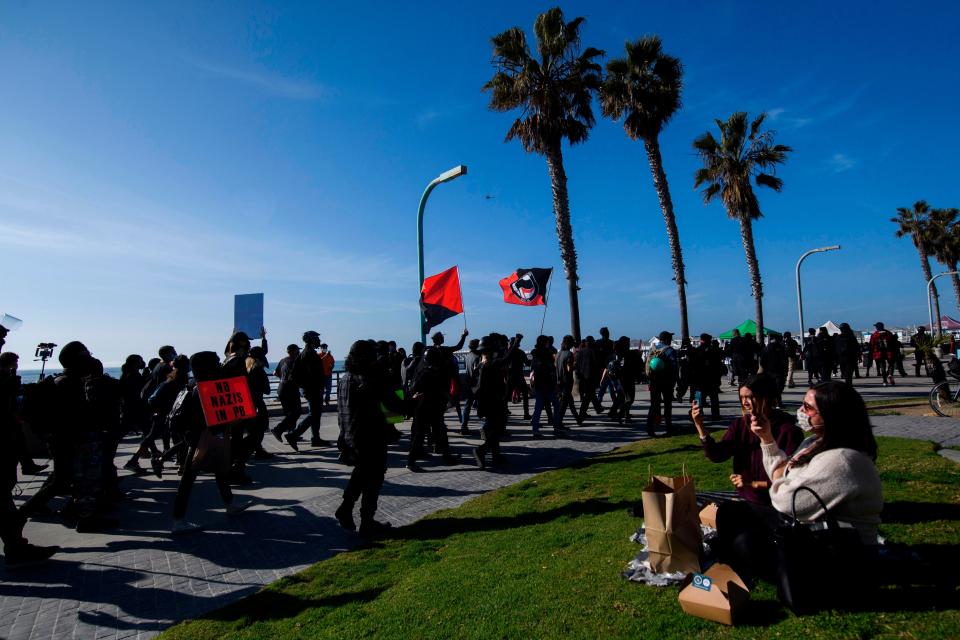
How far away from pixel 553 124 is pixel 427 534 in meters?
17.0

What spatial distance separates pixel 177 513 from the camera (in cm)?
585

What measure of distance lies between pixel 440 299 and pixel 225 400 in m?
7.43

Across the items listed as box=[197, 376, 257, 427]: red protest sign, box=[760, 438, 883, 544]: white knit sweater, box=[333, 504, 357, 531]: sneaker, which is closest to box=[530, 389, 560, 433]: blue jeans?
box=[333, 504, 357, 531]: sneaker

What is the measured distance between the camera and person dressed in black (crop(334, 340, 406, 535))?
5680 millimetres

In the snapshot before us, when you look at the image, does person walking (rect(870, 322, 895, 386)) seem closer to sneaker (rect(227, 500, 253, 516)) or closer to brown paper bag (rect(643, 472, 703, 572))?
brown paper bag (rect(643, 472, 703, 572))

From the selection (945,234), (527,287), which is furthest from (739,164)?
(945,234)

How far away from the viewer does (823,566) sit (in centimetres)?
300

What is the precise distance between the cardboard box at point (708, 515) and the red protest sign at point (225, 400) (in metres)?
4.59

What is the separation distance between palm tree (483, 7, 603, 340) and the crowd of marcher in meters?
8.06

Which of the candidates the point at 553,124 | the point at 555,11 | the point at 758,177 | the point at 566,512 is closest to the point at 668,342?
the point at 566,512

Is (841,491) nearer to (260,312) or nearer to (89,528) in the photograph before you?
(89,528)

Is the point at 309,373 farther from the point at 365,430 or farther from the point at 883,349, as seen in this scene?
the point at 883,349

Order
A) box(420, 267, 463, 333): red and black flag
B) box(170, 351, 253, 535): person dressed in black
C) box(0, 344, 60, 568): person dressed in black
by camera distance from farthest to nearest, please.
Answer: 1. box(420, 267, 463, 333): red and black flag
2. box(170, 351, 253, 535): person dressed in black
3. box(0, 344, 60, 568): person dressed in black

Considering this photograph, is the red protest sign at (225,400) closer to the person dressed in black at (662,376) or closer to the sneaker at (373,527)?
the sneaker at (373,527)
